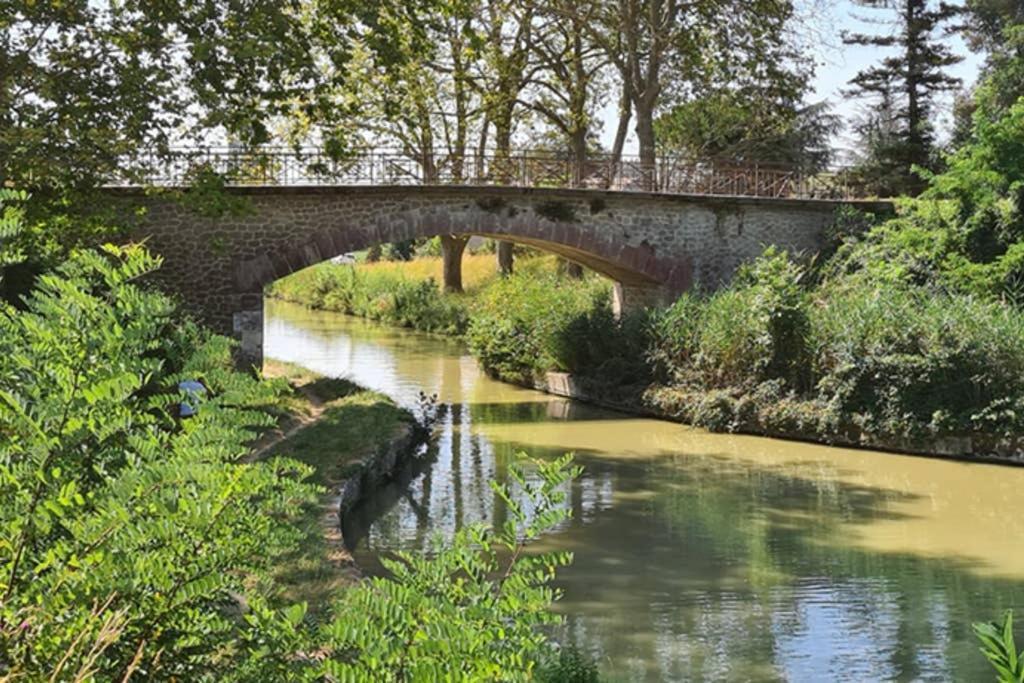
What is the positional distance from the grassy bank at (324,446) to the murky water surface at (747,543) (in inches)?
23.5

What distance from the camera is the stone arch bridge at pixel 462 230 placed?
60.4ft

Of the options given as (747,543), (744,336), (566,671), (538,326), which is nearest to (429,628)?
(566,671)

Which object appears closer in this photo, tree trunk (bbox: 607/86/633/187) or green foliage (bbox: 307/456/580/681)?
green foliage (bbox: 307/456/580/681)

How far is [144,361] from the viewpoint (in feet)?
9.82

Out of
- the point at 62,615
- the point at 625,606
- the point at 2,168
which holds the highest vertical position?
the point at 2,168

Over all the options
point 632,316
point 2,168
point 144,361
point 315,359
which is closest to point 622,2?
point 632,316

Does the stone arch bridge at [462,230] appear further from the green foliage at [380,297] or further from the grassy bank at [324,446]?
the green foliage at [380,297]

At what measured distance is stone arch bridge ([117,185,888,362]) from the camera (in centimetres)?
1841

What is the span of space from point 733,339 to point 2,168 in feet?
34.0

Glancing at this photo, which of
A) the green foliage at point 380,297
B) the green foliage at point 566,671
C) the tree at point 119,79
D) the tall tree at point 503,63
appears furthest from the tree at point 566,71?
the green foliage at point 566,671

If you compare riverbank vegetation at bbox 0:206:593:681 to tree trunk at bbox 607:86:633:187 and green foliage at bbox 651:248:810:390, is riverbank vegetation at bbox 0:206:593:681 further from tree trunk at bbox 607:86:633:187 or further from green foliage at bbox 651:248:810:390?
tree trunk at bbox 607:86:633:187

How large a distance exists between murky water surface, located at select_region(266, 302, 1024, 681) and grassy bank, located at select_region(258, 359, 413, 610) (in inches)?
23.5

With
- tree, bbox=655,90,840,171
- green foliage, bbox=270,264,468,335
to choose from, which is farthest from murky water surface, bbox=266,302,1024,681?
tree, bbox=655,90,840,171

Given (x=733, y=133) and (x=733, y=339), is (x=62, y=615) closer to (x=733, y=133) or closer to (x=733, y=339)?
(x=733, y=339)
